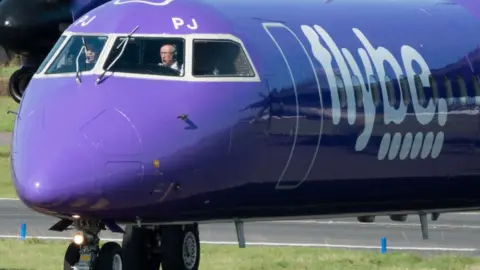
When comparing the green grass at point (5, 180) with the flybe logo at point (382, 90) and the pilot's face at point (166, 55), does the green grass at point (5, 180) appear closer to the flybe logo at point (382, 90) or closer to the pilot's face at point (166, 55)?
the flybe logo at point (382, 90)

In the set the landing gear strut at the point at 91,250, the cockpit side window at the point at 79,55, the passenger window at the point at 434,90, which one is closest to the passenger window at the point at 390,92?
the passenger window at the point at 434,90

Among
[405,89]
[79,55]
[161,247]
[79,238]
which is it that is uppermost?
[79,55]

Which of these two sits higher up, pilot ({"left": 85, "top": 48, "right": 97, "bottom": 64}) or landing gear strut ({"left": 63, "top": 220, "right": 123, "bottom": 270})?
pilot ({"left": 85, "top": 48, "right": 97, "bottom": 64})

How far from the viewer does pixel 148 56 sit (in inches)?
549

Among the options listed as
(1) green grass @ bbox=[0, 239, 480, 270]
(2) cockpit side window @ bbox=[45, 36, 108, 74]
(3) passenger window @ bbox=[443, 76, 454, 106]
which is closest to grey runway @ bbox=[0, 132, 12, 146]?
(1) green grass @ bbox=[0, 239, 480, 270]

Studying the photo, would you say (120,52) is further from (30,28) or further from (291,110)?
(30,28)

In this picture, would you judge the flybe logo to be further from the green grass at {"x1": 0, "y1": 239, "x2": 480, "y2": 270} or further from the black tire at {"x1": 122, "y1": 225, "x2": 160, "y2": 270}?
the green grass at {"x1": 0, "y1": 239, "x2": 480, "y2": 270}

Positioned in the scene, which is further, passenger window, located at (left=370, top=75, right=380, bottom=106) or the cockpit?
passenger window, located at (left=370, top=75, right=380, bottom=106)

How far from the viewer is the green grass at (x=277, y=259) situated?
20.5 m

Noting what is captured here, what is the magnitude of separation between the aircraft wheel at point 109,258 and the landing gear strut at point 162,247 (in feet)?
5.74

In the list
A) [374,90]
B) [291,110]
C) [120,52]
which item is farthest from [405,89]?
[120,52]

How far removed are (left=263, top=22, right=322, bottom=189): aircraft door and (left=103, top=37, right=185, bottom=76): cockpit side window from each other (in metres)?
1.06

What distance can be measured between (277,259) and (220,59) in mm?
7903

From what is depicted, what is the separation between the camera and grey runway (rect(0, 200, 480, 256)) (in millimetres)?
25609
